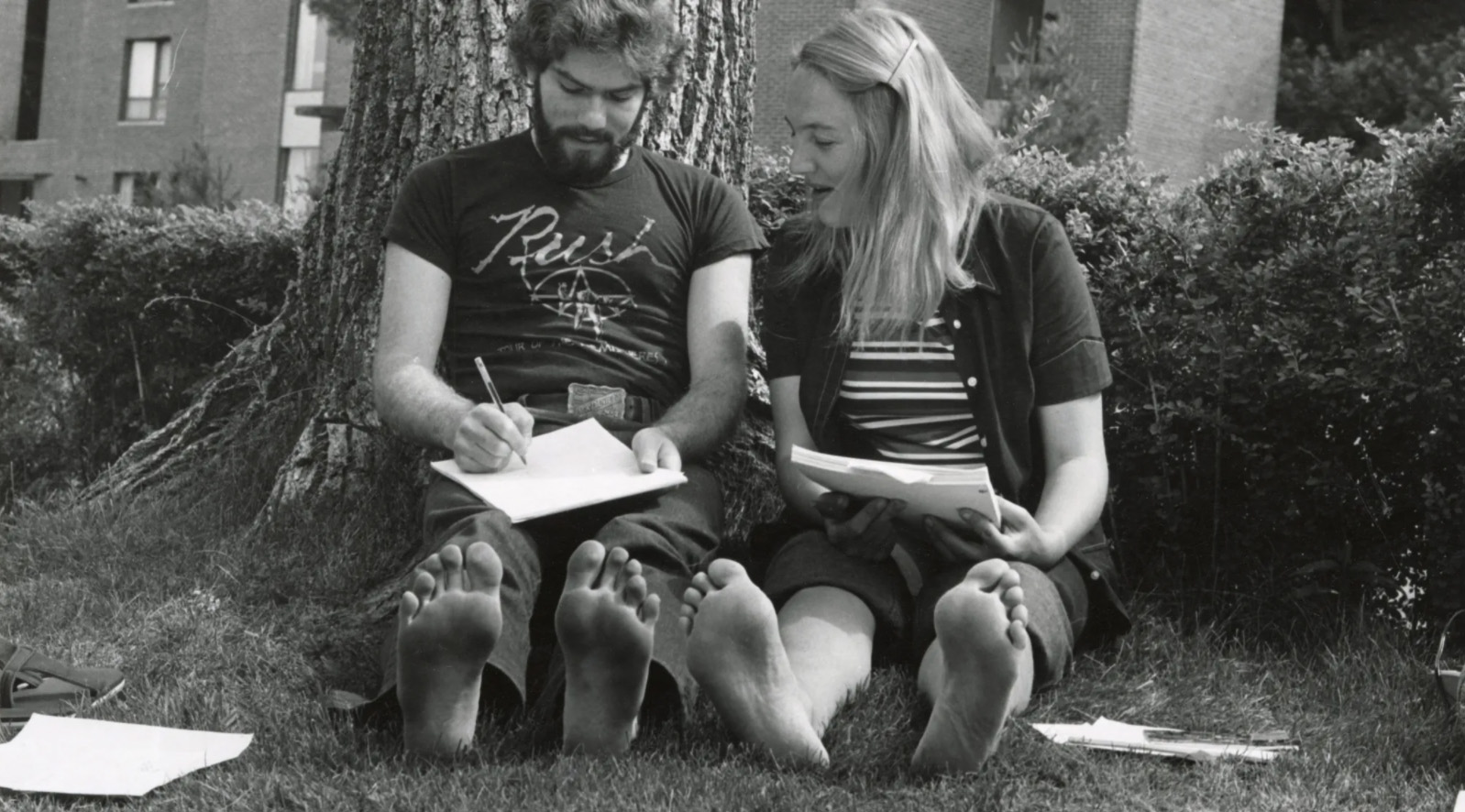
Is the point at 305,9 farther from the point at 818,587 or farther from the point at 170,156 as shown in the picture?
the point at 818,587

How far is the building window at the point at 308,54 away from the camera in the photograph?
27.4m

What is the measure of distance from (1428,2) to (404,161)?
2219 cm

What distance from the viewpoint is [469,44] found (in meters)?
4.63

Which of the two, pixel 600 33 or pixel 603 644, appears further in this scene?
pixel 600 33

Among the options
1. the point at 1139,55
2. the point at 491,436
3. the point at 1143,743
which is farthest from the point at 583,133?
the point at 1139,55

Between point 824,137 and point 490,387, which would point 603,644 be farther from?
point 824,137

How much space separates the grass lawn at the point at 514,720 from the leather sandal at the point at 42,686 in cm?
5

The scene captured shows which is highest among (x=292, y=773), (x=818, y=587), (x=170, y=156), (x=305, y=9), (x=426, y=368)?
(x=305, y=9)

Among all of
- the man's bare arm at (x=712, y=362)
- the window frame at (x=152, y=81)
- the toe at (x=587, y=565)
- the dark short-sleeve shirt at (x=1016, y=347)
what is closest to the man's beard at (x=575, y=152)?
the man's bare arm at (x=712, y=362)

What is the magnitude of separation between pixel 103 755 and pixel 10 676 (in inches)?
16.7

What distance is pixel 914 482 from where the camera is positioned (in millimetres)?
3162

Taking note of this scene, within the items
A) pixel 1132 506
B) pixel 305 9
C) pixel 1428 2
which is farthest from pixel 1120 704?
pixel 305 9

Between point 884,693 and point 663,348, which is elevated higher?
point 663,348

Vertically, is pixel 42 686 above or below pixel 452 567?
below
